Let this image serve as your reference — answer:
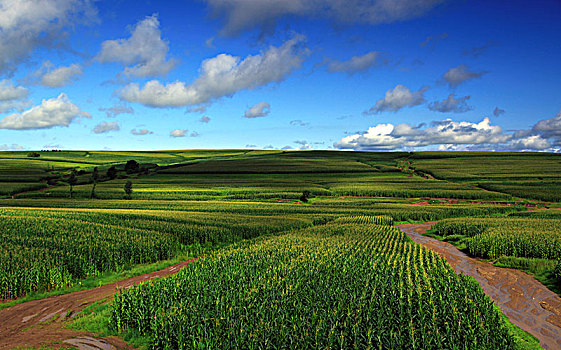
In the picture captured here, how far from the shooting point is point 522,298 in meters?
16.8

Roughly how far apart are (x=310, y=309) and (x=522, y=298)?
1353cm

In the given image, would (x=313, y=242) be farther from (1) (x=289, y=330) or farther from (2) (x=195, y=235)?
(1) (x=289, y=330)

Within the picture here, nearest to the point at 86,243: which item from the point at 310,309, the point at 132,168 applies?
the point at 310,309

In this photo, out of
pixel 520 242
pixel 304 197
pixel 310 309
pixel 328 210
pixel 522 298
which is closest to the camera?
pixel 310 309

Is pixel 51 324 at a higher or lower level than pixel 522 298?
higher

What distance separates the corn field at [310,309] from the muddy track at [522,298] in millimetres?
2711

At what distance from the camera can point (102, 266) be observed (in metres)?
20.6

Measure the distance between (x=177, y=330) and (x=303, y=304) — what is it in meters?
4.67

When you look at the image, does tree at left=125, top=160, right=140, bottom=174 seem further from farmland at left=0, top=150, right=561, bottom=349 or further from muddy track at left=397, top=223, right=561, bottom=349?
muddy track at left=397, top=223, right=561, bottom=349

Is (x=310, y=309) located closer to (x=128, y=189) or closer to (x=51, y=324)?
(x=51, y=324)

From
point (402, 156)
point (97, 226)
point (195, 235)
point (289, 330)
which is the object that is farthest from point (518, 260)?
point (402, 156)

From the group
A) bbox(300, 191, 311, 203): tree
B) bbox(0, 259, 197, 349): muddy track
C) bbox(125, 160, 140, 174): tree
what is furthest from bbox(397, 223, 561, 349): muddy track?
bbox(125, 160, 140, 174): tree

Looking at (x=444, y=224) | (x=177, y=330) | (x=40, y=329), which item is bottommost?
(x=444, y=224)

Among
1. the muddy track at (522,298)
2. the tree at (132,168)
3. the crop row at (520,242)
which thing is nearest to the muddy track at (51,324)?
the muddy track at (522,298)
